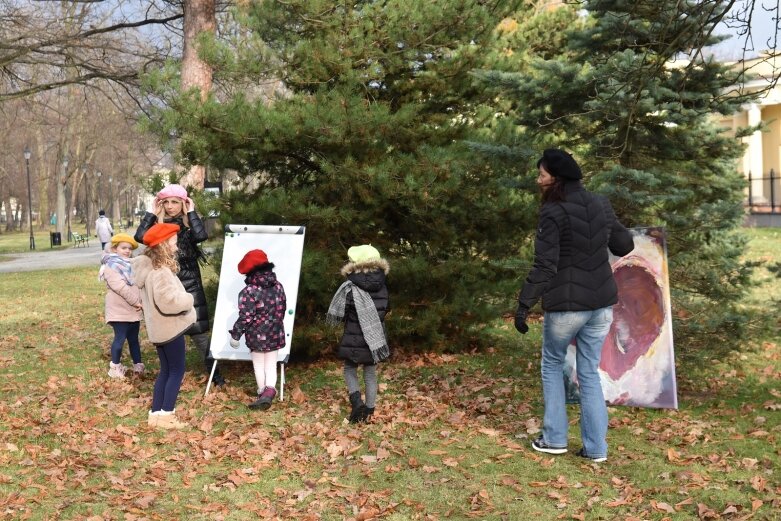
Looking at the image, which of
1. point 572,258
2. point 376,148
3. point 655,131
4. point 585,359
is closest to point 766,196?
point 655,131

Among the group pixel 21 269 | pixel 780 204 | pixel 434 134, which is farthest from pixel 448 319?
pixel 780 204

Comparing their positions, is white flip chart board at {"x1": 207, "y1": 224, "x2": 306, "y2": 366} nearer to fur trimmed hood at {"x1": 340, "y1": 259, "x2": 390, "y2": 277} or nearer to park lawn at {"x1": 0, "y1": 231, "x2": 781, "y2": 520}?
park lawn at {"x1": 0, "y1": 231, "x2": 781, "y2": 520}

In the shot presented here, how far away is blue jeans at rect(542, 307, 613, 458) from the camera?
5.51 meters

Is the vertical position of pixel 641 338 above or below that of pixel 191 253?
below

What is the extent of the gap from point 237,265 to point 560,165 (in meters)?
3.76

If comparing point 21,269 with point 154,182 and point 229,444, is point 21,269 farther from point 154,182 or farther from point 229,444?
point 229,444

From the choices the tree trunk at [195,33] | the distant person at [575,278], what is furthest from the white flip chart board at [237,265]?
the tree trunk at [195,33]

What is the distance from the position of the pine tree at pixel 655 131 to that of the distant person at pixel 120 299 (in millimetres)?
4421

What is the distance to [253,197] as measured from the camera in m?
9.16

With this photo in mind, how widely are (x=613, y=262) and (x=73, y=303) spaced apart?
13041 millimetres

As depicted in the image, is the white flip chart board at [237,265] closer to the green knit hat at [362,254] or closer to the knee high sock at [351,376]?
the knee high sock at [351,376]

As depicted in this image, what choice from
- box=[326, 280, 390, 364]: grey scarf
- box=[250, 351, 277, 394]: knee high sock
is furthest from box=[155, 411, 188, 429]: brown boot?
box=[326, 280, 390, 364]: grey scarf

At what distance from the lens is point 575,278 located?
214 inches

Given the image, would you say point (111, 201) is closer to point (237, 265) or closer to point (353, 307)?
point (237, 265)
